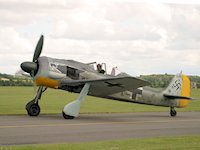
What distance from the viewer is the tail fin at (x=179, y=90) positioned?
72.7 feet

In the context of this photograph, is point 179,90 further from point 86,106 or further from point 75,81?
point 86,106

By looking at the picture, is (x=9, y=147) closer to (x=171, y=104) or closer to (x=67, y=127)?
(x=67, y=127)

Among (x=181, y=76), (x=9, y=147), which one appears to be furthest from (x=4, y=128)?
(x=181, y=76)

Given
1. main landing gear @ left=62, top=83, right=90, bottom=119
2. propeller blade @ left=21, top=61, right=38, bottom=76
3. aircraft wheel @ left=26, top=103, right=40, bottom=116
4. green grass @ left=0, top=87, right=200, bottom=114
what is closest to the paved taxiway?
main landing gear @ left=62, top=83, right=90, bottom=119

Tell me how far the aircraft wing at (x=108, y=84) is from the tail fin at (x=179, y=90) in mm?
3398

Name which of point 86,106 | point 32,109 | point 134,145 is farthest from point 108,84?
point 86,106

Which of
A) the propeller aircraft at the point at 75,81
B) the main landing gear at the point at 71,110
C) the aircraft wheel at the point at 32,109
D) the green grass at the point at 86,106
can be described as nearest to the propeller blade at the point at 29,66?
the propeller aircraft at the point at 75,81

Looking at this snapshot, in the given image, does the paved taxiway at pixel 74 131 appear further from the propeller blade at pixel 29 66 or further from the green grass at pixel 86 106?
the green grass at pixel 86 106

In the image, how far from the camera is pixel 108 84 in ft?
62.0

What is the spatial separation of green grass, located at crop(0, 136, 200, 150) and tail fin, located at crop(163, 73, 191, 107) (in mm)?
10525

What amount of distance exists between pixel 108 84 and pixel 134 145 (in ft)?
27.9

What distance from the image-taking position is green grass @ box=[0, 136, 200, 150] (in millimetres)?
9852

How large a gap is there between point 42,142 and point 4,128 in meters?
3.05

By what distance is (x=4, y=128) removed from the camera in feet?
44.4
